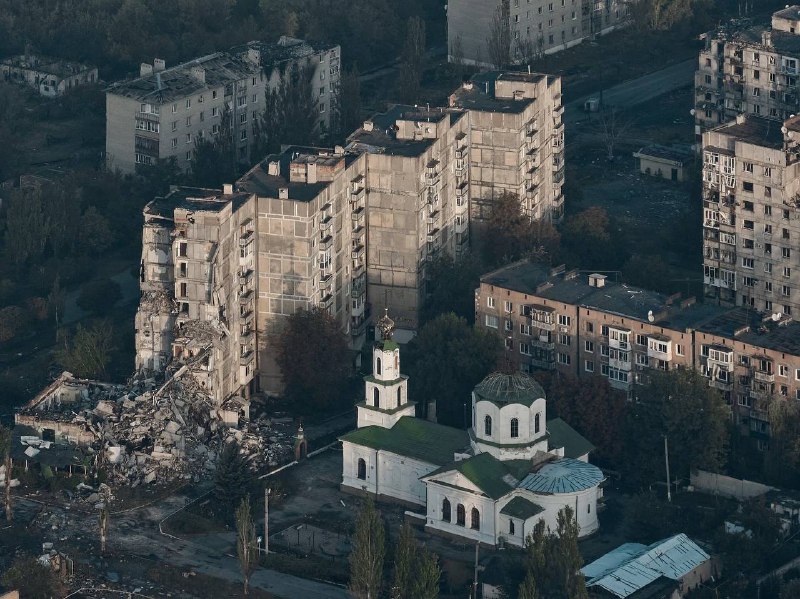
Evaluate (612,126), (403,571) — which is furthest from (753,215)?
(403,571)

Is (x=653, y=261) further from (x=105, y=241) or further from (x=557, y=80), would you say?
(x=105, y=241)

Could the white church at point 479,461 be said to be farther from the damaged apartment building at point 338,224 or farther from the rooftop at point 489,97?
the rooftop at point 489,97

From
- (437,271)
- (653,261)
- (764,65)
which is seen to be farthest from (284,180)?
(764,65)

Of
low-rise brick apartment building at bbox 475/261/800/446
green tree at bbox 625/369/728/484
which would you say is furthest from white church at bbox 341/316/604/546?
low-rise brick apartment building at bbox 475/261/800/446

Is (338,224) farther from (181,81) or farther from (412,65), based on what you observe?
(412,65)

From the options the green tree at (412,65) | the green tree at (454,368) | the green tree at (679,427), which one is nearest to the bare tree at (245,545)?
the green tree at (454,368)

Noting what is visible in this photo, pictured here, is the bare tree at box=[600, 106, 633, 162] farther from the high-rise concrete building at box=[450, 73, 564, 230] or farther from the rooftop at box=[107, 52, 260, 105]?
the rooftop at box=[107, 52, 260, 105]
